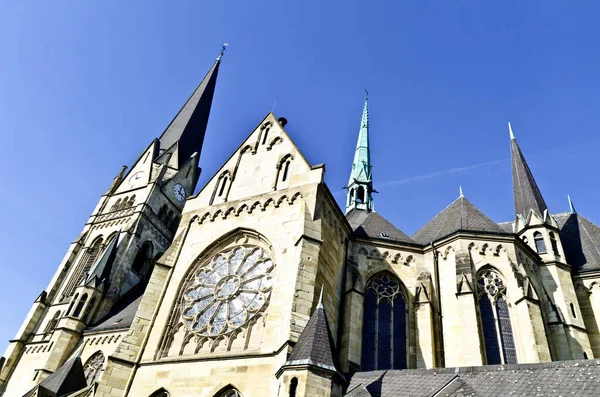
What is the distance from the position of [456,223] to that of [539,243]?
13.7ft

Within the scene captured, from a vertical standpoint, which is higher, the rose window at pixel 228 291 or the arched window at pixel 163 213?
the arched window at pixel 163 213

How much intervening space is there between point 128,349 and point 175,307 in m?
1.71

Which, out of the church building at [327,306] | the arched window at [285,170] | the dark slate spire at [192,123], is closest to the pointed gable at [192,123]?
the dark slate spire at [192,123]

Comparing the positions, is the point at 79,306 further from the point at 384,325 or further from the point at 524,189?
the point at 524,189

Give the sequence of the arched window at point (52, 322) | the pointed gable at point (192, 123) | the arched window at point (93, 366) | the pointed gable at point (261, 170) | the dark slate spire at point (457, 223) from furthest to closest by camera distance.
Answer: the pointed gable at point (192, 123) → the arched window at point (52, 322) → the arched window at point (93, 366) → the dark slate spire at point (457, 223) → the pointed gable at point (261, 170)

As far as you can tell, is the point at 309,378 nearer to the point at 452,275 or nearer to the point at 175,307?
the point at 175,307

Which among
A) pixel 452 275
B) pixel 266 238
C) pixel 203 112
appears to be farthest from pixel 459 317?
pixel 203 112

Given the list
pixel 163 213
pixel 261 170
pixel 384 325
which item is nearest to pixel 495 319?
pixel 384 325

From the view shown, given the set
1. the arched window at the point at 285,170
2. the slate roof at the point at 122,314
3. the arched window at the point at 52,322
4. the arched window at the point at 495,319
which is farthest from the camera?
the arched window at the point at 52,322

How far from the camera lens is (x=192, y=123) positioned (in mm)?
38812

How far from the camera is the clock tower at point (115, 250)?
2231 centimetres

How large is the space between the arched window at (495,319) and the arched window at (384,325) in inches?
93.9

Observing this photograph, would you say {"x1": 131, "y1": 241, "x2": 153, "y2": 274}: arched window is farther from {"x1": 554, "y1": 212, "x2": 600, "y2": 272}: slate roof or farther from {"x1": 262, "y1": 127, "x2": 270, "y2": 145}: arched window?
{"x1": 554, "y1": 212, "x2": 600, "y2": 272}: slate roof

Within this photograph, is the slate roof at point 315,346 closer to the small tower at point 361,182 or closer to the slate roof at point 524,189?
the slate roof at point 524,189
